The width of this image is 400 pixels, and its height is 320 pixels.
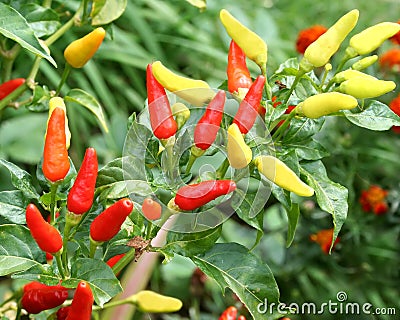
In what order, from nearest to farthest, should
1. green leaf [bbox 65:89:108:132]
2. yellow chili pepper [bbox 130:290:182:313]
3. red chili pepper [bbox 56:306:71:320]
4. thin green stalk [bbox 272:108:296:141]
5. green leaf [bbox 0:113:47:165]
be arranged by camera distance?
1. yellow chili pepper [bbox 130:290:182:313]
2. thin green stalk [bbox 272:108:296:141]
3. red chili pepper [bbox 56:306:71:320]
4. green leaf [bbox 65:89:108:132]
5. green leaf [bbox 0:113:47:165]

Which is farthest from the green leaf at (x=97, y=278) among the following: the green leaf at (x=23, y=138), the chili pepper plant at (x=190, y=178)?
the green leaf at (x=23, y=138)

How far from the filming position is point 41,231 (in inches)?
30.2

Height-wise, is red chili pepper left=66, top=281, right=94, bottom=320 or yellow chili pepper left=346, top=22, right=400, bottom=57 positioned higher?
yellow chili pepper left=346, top=22, right=400, bottom=57

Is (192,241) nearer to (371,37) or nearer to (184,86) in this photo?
(184,86)

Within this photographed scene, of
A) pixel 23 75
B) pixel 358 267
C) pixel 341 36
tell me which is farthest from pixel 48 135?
pixel 23 75

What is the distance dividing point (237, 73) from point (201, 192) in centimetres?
19

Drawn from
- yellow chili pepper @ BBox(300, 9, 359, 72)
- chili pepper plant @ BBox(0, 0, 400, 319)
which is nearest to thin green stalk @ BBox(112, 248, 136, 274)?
chili pepper plant @ BBox(0, 0, 400, 319)

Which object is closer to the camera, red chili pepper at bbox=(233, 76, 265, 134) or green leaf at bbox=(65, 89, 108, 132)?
red chili pepper at bbox=(233, 76, 265, 134)

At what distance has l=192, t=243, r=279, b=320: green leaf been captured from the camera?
86cm

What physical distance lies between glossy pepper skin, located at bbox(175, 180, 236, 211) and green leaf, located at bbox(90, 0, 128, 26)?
20.3 inches

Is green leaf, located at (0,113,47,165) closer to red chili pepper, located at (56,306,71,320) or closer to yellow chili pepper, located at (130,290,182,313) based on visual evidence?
red chili pepper, located at (56,306,71,320)

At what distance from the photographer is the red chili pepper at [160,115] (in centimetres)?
81

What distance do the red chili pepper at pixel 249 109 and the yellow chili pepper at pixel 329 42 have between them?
79 millimetres

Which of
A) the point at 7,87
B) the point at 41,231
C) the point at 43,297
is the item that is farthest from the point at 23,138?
the point at 41,231
